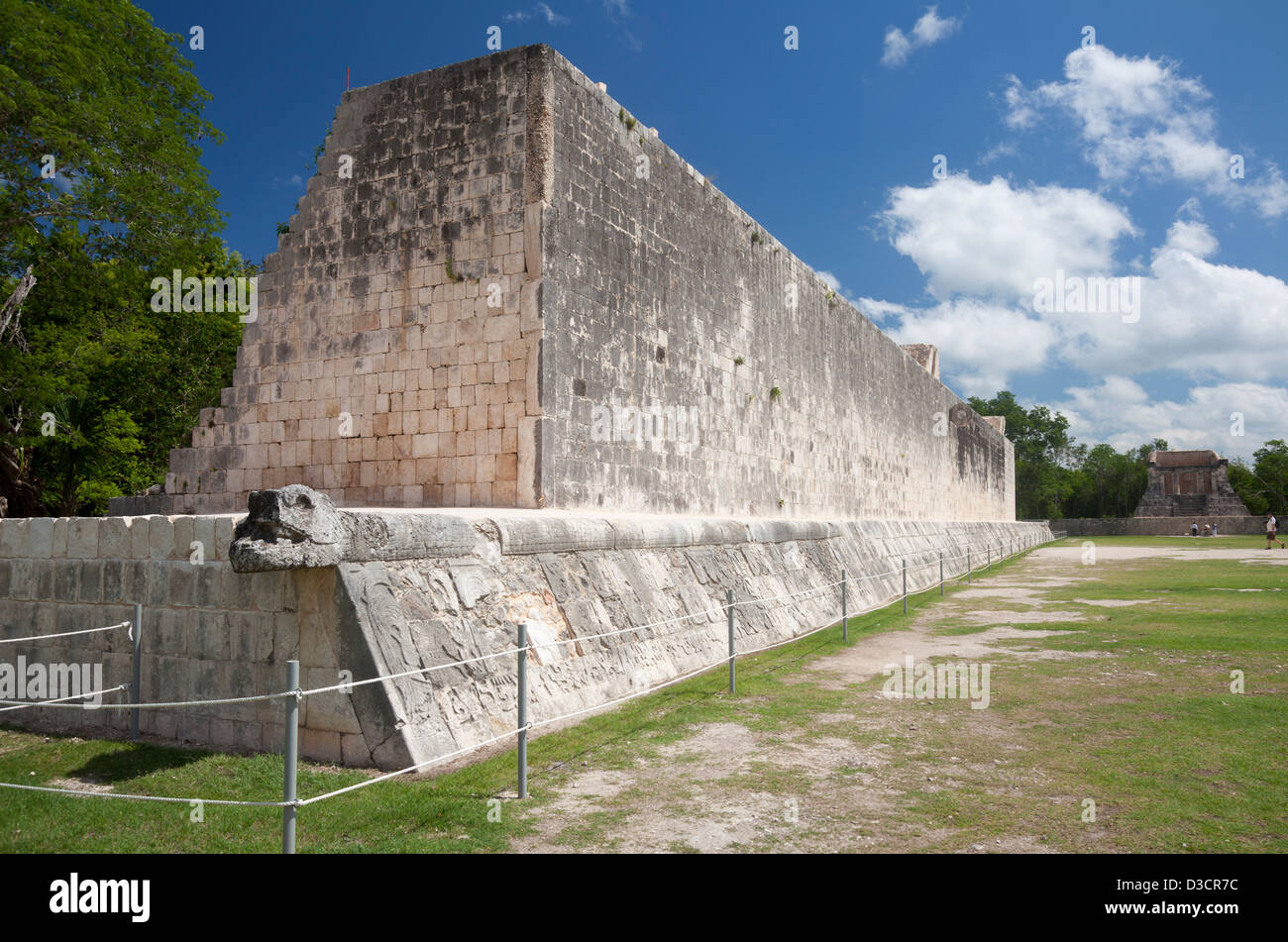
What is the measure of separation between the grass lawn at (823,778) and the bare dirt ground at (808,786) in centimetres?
2

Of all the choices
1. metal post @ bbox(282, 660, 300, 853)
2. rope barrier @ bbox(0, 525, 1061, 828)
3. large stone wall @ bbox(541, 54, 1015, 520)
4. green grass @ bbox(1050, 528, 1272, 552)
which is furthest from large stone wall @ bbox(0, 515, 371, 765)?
green grass @ bbox(1050, 528, 1272, 552)

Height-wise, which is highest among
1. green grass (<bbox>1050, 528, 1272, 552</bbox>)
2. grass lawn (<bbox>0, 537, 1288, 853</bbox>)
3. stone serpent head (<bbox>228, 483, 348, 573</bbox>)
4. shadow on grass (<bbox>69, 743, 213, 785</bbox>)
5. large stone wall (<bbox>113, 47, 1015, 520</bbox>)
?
large stone wall (<bbox>113, 47, 1015, 520</bbox>)

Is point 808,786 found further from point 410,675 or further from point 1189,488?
point 1189,488

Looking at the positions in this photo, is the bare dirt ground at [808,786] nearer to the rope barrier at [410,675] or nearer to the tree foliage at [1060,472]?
the rope barrier at [410,675]

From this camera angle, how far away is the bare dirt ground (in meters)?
3.71

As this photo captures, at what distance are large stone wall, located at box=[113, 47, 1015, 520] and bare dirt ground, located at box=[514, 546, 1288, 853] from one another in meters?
3.84

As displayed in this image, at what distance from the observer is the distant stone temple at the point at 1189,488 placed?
61969 millimetres

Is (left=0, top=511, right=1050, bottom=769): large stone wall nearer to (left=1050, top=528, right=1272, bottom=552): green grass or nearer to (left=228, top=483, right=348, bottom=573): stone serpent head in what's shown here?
(left=228, top=483, right=348, bottom=573): stone serpent head

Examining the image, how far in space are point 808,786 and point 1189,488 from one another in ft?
233

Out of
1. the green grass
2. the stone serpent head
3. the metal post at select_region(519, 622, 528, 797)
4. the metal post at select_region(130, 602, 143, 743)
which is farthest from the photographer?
the green grass

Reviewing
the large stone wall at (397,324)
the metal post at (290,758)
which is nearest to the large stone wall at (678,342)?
the large stone wall at (397,324)

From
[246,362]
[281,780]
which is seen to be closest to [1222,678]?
[281,780]

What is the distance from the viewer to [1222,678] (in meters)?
6.93

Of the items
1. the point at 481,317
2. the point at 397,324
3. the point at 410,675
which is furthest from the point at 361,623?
the point at 397,324
